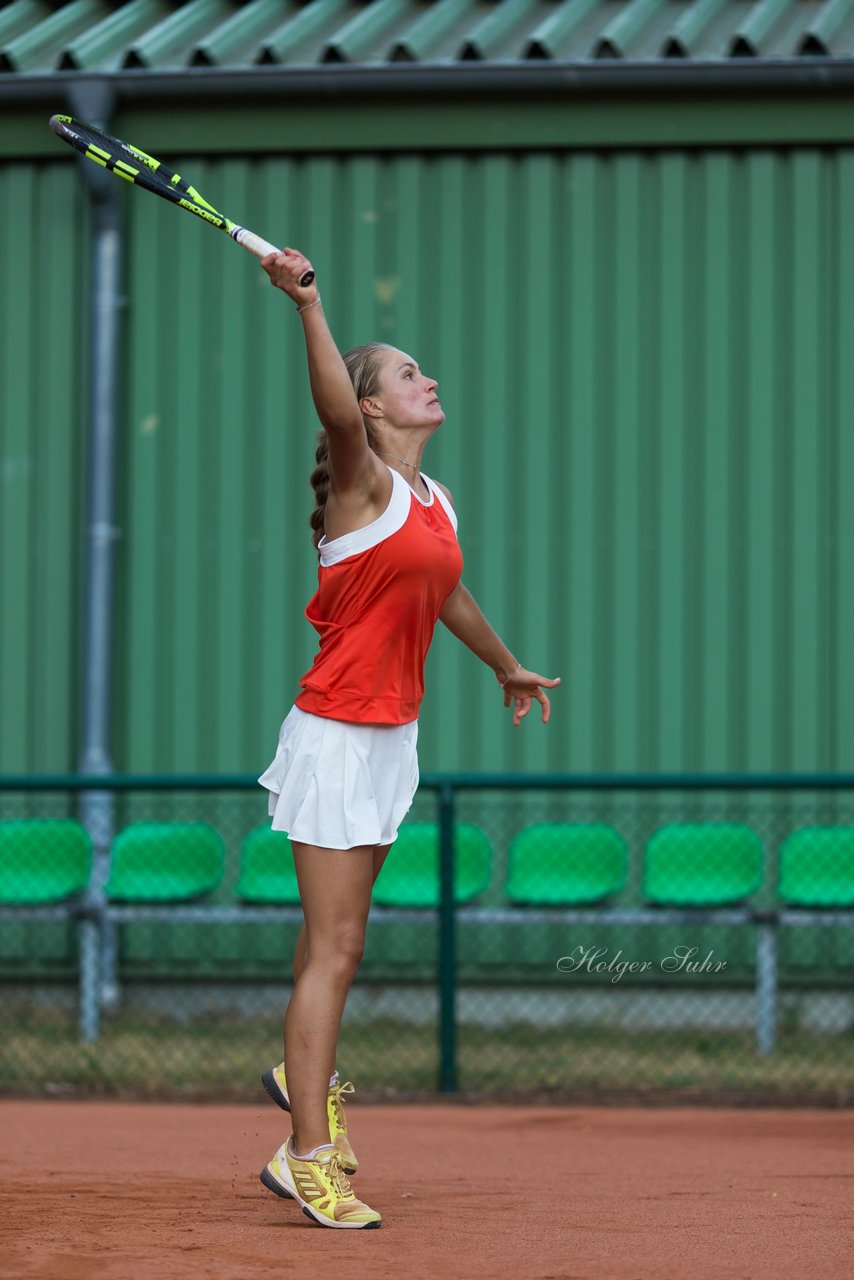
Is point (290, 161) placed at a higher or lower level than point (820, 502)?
higher

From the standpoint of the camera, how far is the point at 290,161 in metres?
9.04

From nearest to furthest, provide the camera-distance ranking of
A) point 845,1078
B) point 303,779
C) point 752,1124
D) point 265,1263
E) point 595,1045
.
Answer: point 265,1263 → point 303,779 → point 752,1124 → point 845,1078 → point 595,1045

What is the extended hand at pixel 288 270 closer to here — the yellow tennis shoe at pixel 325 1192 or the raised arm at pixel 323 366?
the raised arm at pixel 323 366

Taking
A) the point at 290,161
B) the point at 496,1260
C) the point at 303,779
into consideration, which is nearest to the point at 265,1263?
the point at 496,1260

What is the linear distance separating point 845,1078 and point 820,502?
2.98m

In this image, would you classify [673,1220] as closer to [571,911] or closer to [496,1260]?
[496,1260]

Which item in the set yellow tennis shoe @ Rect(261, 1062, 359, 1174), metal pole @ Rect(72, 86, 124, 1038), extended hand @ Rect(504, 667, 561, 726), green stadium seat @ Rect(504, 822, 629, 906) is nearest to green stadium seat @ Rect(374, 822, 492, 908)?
green stadium seat @ Rect(504, 822, 629, 906)

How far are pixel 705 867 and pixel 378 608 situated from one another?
13.5 ft

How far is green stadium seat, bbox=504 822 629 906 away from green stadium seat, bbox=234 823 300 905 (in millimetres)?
1014

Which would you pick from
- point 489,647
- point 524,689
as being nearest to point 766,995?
point 524,689

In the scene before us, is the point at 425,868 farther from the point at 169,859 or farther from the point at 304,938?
the point at 304,938

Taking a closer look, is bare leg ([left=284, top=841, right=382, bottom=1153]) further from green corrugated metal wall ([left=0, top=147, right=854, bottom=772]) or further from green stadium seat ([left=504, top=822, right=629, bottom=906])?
green corrugated metal wall ([left=0, top=147, right=854, bottom=772])

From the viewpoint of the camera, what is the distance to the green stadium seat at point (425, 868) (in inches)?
307

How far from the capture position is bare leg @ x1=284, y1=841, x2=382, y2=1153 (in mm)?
3982
